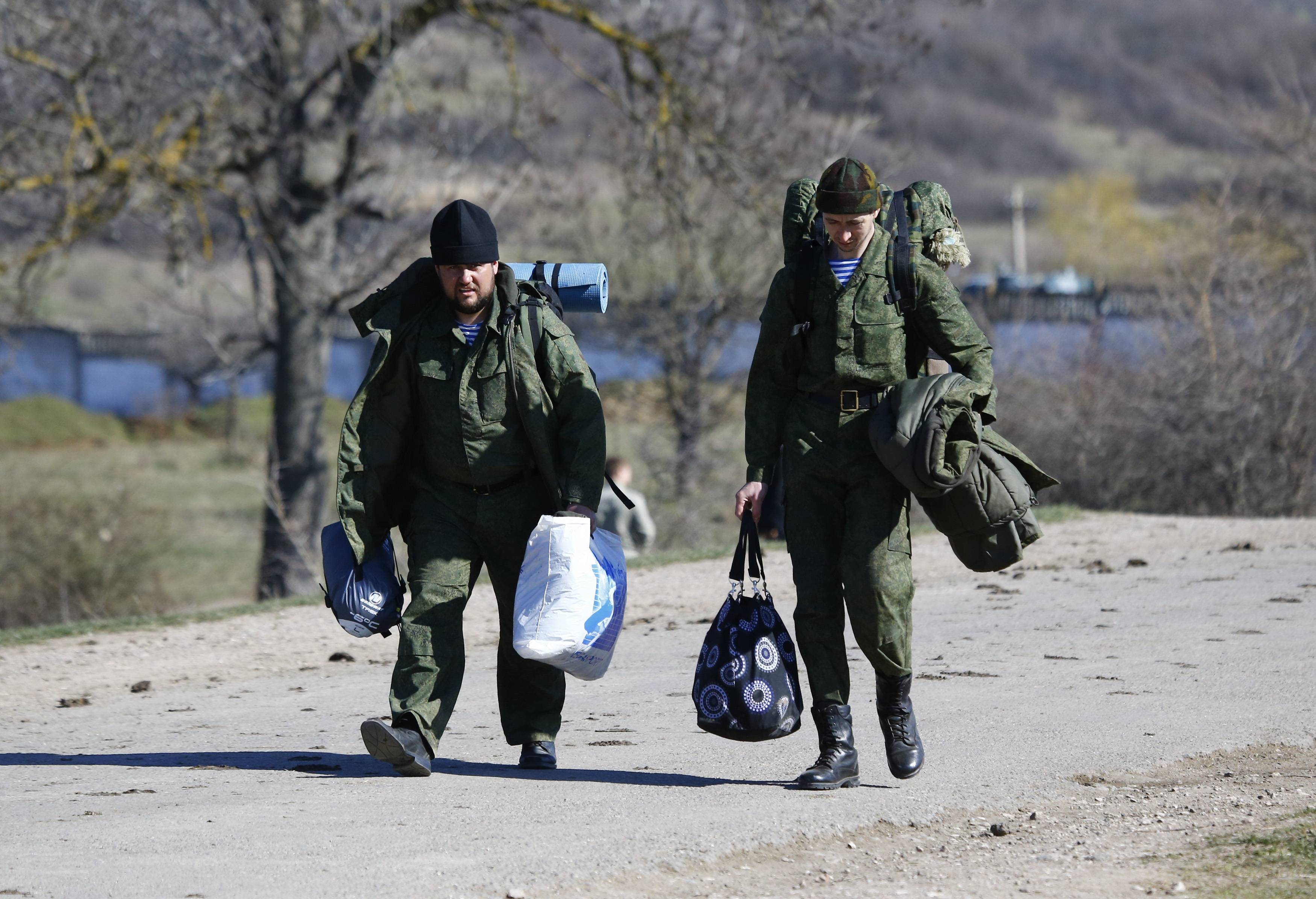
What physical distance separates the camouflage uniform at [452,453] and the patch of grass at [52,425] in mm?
33273

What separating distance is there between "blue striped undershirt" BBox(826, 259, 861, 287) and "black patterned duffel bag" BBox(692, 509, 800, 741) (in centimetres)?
79

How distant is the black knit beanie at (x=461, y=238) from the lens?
17.4 feet

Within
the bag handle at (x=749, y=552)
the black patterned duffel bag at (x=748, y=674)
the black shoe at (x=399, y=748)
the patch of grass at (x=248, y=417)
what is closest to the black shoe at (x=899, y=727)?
the black patterned duffel bag at (x=748, y=674)

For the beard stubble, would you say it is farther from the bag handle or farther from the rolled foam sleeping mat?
the bag handle

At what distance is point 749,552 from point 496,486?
2.98 feet

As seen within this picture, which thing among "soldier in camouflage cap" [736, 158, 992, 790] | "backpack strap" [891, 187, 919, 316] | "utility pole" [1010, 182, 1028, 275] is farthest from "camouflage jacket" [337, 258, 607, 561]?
"utility pole" [1010, 182, 1028, 275]

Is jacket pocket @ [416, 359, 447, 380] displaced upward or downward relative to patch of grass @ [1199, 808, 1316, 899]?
upward

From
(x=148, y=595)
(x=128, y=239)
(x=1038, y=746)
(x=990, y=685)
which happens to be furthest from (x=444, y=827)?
(x=128, y=239)

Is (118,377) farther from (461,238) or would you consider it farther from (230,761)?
(461,238)

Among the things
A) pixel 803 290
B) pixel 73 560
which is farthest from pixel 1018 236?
pixel 803 290

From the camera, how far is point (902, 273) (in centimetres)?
500

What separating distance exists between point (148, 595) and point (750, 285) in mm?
8717

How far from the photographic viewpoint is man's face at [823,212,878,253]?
4.95 metres

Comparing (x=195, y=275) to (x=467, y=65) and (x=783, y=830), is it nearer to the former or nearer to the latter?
(x=467, y=65)
